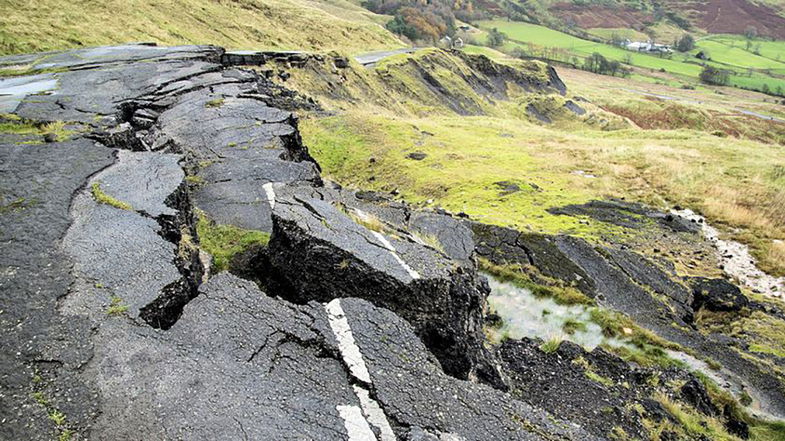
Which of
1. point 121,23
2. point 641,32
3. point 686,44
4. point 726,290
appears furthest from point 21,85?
point 641,32

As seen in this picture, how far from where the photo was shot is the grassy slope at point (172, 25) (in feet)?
62.3

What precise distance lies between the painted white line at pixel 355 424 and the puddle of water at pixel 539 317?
687cm

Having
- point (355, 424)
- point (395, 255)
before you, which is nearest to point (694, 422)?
point (395, 255)

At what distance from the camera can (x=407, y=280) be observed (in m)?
5.35

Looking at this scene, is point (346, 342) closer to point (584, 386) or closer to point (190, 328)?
point (190, 328)

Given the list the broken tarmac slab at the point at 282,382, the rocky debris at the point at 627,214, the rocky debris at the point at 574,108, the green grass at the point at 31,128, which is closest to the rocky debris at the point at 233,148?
the green grass at the point at 31,128

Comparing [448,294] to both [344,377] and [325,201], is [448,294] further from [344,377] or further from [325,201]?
[325,201]

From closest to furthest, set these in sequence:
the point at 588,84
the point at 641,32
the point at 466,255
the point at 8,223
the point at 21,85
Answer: the point at 8,223 → the point at 466,255 → the point at 21,85 → the point at 588,84 → the point at 641,32

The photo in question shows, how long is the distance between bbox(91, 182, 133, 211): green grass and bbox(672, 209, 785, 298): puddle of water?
15.6 m

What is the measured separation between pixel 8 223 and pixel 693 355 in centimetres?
1214

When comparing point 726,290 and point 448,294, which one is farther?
point 726,290

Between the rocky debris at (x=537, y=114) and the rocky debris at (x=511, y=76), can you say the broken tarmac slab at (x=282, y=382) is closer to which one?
the rocky debris at (x=537, y=114)

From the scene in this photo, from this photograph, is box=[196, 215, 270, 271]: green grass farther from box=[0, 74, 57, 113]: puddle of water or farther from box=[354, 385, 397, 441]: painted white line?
box=[0, 74, 57, 113]: puddle of water

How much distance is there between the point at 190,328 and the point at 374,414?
1.94 metres
